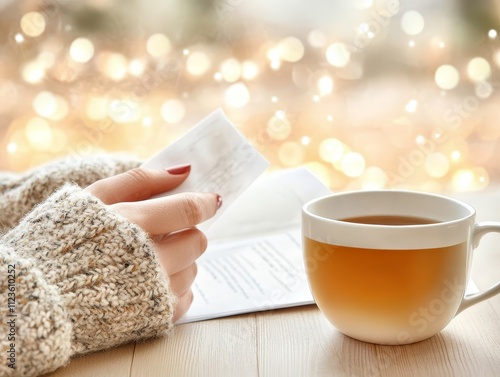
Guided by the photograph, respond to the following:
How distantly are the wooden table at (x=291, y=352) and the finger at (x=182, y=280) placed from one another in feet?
0.12

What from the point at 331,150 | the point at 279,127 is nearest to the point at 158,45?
the point at 279,127

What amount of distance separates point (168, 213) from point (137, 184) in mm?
80

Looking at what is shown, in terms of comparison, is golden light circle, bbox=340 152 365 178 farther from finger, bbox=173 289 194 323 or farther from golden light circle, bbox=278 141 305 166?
finger, bbox=173 289 194 323

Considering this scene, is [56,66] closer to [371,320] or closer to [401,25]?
[401,25]

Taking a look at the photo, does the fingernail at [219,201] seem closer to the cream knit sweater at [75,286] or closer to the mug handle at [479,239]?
the cream knit sweater at [75,286]

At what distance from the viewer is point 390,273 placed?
1.78 ft

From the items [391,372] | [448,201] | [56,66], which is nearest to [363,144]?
[56,66]

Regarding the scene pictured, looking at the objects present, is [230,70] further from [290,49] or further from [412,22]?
[412,22]

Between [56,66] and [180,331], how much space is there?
84 centimetres

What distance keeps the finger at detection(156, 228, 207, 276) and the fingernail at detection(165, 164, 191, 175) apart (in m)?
0.08

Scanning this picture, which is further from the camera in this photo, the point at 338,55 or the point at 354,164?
the point at 354,164

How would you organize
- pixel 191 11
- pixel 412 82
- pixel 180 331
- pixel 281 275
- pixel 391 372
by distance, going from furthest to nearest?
pixel 412 82 → pixel 191 11 → pixel 281 275 → pixel 180 331 → pixel 391 372

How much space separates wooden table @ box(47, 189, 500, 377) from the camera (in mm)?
553

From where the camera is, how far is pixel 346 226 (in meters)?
0.55
